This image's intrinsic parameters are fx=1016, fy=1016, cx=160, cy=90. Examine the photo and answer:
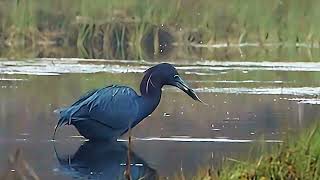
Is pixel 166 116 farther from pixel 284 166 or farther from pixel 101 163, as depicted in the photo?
pixel 284 166

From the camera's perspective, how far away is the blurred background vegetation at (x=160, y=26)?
17656 mm

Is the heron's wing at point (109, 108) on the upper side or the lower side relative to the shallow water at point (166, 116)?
upper

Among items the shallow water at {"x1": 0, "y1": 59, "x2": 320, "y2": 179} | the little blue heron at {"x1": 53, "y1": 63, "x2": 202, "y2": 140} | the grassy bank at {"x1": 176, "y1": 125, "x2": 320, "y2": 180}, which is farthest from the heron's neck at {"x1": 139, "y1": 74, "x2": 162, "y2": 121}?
the grassy bank at {"x1": 176, "y1": 125, "x2": 320, "y2": 180}

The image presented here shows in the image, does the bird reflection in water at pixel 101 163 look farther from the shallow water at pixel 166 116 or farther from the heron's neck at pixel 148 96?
the heron's neck at pixel 148 96

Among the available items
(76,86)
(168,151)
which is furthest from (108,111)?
(76,86)

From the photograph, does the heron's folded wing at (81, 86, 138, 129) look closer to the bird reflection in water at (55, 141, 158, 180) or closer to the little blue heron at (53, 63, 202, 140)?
the little blue heron at (53, 63, 202, 140)

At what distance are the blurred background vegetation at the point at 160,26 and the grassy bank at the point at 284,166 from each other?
471 inches

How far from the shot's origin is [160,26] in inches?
722

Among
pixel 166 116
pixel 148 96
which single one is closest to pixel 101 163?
pixel 148 96

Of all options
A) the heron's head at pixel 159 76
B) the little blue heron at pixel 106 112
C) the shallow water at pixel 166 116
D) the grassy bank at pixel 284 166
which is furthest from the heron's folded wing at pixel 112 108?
the grassy bank at pixel 284 166

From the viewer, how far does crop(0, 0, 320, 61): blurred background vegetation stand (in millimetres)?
17656

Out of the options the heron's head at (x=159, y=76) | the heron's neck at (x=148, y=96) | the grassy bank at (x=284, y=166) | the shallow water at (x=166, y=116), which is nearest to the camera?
the grassy bank at (x=284, y=166)

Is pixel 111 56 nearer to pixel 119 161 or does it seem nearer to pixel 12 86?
pixel 12 86

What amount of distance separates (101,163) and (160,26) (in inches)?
472
